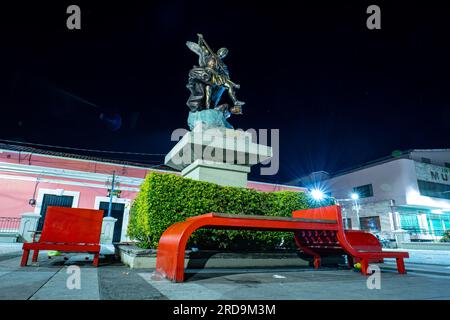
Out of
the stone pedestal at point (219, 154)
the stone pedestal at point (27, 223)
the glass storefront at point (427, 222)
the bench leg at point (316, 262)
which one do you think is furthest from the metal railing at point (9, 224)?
the glass storefront at point (427, 222)

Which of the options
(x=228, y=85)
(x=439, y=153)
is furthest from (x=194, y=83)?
(x=439, y=153)

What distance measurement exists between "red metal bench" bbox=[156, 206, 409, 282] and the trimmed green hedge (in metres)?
0.79

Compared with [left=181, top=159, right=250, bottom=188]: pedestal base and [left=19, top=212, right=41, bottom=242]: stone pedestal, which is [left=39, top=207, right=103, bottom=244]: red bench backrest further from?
[left=19, top=212, right=41, bottom=242]: stone pedestal

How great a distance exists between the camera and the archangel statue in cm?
834

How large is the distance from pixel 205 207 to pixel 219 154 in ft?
6.73

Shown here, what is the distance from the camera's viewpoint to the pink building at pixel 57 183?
17828mm

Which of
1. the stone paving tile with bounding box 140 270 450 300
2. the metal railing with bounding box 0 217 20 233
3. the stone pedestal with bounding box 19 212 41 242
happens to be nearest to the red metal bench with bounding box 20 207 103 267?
the stone paving tile with bounding box 140 270 450 300

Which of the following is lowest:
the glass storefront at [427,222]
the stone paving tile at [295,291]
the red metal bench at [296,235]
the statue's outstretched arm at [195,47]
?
the stone paving tile at [295,291]

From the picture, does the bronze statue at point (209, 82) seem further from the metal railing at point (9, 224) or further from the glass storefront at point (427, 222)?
the glass storefront at point (427, 222)

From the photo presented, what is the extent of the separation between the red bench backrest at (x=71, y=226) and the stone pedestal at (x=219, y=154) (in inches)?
111

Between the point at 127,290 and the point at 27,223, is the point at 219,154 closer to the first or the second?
the point at 127,290
